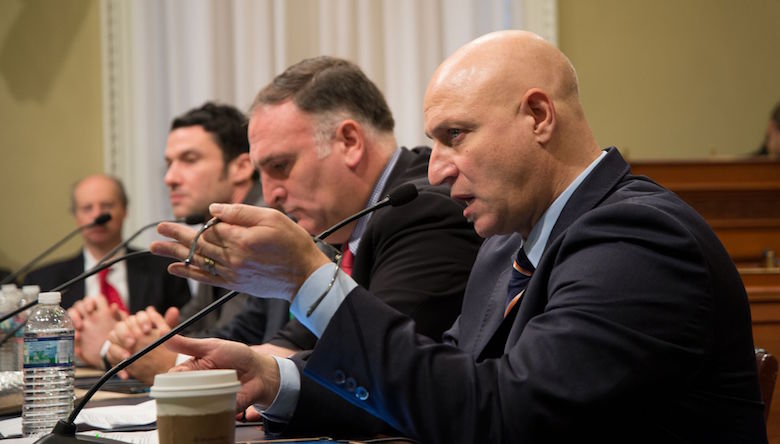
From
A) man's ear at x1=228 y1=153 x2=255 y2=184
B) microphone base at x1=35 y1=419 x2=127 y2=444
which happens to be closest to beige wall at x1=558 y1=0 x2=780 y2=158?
man's ear at x1=228 y1=153 x2=255 y2=184

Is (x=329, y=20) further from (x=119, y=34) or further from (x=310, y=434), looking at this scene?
(x=310, y=434)

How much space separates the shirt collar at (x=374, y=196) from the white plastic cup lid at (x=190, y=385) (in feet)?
4.31

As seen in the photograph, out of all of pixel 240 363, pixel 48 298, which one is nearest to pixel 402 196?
pixel 240 363

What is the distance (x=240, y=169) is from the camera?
4.11 metres

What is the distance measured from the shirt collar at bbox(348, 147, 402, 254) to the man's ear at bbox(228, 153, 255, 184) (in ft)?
5.58

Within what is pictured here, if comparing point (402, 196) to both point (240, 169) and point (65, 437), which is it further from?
point (240, 169)

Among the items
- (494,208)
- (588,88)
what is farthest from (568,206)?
(588,88)

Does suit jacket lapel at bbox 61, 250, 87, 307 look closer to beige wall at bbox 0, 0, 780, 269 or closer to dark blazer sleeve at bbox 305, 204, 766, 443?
beige wall at bbox 0, 0, 780, 269

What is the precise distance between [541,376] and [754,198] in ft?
14.1

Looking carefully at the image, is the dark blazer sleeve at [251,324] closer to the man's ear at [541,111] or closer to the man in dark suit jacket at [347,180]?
the man in dark suit jacket at [347,180]

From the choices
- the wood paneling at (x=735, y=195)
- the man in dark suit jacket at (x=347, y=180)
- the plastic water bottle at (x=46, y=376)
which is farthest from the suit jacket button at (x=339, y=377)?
the wood paneling at (x=735, y=195)

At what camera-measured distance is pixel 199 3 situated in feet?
17.3

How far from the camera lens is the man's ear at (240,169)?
4.09 m

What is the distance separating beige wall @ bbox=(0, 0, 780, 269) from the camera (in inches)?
218
